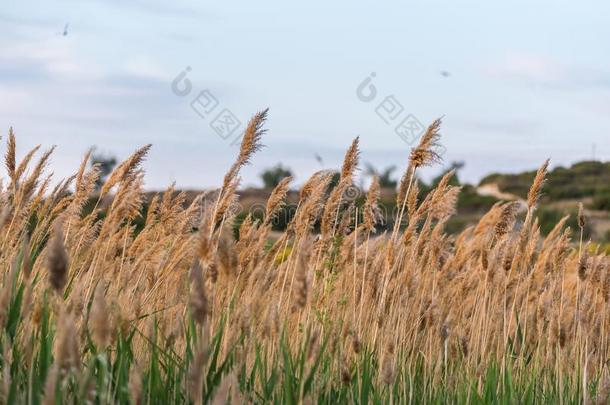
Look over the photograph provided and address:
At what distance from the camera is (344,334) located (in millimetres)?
4383

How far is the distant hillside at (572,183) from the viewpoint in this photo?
107 ft

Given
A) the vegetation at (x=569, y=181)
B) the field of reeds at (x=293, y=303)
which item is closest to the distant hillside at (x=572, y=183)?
the vegetation at (x=569, y=181)

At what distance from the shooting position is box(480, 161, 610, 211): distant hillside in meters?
32.5

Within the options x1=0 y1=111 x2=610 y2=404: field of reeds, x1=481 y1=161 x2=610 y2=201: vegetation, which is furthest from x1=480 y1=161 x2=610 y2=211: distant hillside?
x1=0 y1=111 x2=610 y2=404: field of reeds

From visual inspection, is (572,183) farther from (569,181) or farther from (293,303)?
(293,303)

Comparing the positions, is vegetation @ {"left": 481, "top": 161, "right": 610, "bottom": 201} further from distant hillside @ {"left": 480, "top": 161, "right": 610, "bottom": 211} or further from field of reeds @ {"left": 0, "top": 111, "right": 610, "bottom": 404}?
field of reeds @ {"left": 0, "top": 111, "right": 610, "bottom": 404}

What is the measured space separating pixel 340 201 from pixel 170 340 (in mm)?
1550

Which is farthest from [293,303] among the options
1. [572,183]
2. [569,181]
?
[569,181]

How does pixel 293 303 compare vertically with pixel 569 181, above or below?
below

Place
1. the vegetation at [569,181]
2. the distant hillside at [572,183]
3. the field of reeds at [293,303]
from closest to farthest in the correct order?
the field of reeds at [293,303] < the distant hillside at [572,183] < the vegetation at [569,181]

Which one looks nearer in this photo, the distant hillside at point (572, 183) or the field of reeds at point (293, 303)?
→ the field of reeds at point (293, 303)

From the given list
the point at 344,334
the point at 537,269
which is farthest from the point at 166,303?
the point at 537,269

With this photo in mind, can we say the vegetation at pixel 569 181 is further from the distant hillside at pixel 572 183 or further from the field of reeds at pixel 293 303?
the field of reeds at pixel 293 303

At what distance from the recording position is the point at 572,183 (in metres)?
38.2
